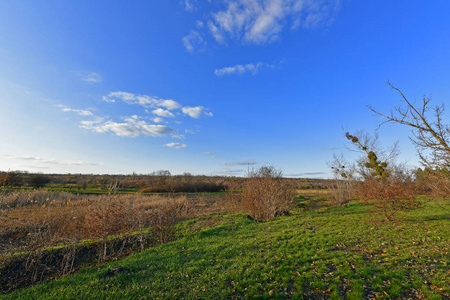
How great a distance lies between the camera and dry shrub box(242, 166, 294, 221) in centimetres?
1800

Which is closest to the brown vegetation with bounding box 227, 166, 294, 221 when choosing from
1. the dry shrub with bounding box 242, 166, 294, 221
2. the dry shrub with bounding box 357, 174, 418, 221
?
the dry shrub with bounding box 242, 166, 294, 221

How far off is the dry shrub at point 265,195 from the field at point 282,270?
22.3 ft

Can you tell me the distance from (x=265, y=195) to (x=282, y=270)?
11.4 metres

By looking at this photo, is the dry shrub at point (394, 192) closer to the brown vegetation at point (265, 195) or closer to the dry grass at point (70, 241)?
the brown vegetation at point (265, 195)

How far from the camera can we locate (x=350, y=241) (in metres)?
9.66

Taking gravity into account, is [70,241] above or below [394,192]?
below

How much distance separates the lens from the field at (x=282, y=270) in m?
5.48

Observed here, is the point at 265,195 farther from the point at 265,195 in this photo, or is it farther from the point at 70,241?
the point at 70,241

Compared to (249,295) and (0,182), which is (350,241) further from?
(0,182)

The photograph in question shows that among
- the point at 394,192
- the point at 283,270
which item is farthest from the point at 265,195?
the point at 283,270

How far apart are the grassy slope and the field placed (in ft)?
0.07

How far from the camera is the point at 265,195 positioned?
18.1 meters

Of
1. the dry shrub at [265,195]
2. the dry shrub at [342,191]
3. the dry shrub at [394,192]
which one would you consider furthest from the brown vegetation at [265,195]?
the dry shrub at [342,191]

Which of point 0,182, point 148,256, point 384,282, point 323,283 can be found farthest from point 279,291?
point 0,182
